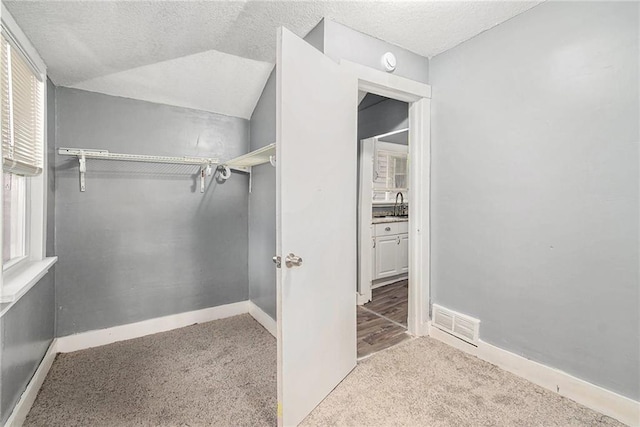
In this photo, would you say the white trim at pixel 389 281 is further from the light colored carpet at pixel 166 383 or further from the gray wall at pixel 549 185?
the light colored carpet at pixel 166 383

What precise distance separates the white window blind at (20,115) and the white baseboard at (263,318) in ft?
6.25

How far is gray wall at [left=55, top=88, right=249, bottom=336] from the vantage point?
2170mm

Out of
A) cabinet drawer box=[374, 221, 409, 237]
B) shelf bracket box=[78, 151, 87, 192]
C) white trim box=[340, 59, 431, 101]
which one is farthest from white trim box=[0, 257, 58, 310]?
cabinet drawer box=[374, 221, 409, 237]

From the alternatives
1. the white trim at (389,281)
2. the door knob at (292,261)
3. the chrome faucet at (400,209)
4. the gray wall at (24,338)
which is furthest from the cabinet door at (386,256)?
the gray wall at (24,338)

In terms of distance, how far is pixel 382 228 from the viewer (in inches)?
143

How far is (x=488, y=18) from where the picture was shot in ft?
6.16

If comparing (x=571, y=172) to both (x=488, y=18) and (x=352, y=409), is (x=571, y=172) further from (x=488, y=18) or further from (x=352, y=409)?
(x=352, y=409)

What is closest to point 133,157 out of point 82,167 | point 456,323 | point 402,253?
point 82,167

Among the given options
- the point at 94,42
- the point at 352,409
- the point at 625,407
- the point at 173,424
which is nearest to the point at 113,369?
the point at 173,424

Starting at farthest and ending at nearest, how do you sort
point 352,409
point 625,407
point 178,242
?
point 178,242 → point 352,409 → point 625,407

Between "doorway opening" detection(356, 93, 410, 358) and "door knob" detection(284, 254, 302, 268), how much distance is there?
1139mm

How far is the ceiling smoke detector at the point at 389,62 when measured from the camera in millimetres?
2049

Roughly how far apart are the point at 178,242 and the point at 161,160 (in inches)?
29.0

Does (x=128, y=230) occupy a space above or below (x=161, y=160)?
below
